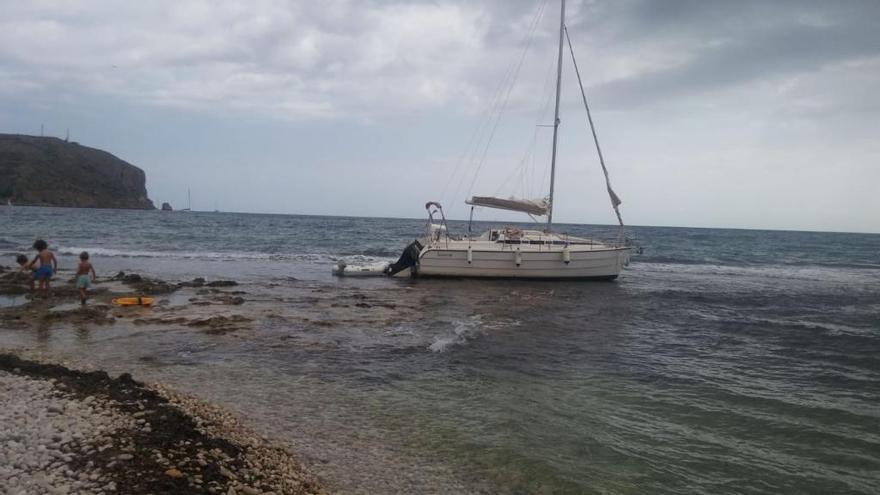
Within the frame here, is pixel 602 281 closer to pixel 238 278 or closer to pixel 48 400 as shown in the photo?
pixel 238 278

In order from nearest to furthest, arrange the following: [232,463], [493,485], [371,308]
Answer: [232,463], [493,485], [371,308]

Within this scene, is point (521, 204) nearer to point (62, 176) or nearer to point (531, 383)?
point (531, 383)

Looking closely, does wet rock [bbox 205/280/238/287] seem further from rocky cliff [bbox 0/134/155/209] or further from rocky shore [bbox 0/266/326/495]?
rocky cliff [bbox 0/134/155/209]

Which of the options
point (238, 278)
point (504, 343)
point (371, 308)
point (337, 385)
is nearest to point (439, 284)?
point (371, 308)

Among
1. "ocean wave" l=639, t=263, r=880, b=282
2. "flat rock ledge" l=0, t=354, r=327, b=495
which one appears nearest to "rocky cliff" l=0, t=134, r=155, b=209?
"ocean wave" l=639, t=263, r=880, b=282

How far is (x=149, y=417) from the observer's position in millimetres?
6961

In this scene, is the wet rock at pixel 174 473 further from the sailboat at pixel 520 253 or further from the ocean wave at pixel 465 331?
the sailboat at pixel 520 253

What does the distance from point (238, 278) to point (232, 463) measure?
22649 mm

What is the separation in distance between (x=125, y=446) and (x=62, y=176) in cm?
15622

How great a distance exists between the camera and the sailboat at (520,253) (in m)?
27.3

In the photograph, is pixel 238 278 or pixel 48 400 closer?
pixel 48 400

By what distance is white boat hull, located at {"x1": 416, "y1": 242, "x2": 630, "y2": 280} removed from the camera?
89.6 feet

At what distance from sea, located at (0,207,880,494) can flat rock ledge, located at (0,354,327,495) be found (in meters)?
0.72

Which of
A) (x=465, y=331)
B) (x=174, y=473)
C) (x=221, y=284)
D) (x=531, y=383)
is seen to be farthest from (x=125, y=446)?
→ (x=221, y=284)
